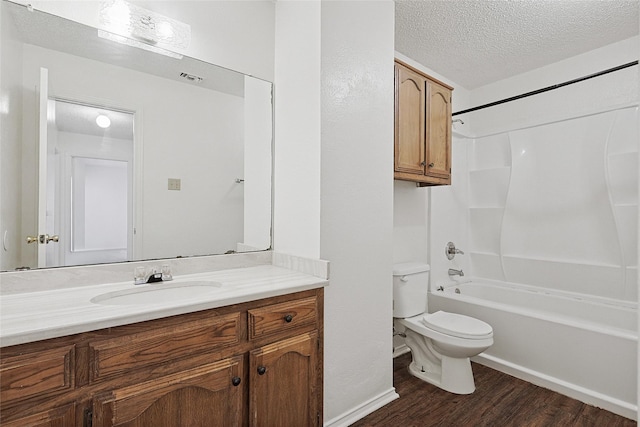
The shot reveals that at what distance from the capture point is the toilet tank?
2.37 metres

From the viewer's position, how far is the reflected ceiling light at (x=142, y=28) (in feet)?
4.70

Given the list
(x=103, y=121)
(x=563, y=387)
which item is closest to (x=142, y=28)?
(x=103, y=121)

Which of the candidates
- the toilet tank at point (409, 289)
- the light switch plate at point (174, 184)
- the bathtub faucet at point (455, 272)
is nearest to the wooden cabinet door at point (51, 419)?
the light switch plate at point (174, 184)

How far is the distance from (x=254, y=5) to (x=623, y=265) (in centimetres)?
317

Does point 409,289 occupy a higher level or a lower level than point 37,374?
lower

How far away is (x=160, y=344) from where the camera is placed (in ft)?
3.47

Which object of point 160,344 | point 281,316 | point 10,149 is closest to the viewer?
point 160,344

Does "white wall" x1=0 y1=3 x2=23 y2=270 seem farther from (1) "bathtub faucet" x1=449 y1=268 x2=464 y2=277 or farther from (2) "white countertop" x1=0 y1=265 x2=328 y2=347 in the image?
(1) "bathtub faucet" x1=449 y1=268 x2=464 y2=277

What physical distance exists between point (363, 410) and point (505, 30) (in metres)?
2.78

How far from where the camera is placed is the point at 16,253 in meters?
1.24

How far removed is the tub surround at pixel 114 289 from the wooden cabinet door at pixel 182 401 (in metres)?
0.23

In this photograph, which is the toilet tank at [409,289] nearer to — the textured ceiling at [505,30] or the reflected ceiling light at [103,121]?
the textured ceiling at [505,30]

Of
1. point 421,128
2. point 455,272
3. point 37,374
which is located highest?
point 421,128

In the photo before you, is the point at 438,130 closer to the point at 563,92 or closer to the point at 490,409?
the point at 563,92
